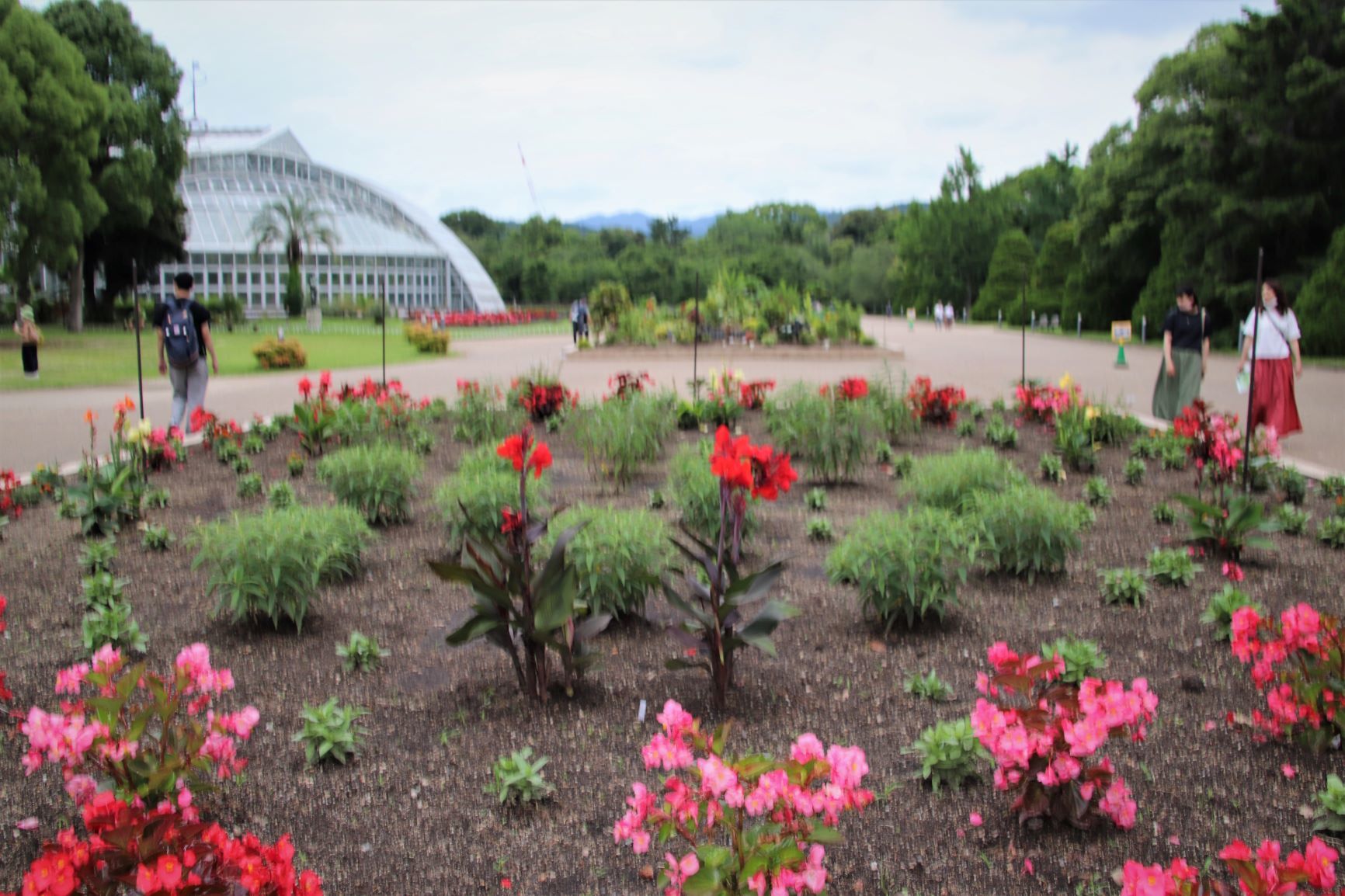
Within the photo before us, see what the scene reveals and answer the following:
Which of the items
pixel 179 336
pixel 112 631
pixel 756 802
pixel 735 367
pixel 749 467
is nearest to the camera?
pixel 756 802

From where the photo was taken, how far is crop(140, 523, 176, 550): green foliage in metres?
4.73

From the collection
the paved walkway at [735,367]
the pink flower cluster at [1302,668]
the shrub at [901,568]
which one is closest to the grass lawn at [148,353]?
the paved walkway at [735,367]

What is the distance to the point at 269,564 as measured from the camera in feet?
12.0

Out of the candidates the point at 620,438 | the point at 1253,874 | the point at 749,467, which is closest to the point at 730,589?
the point at 749,467

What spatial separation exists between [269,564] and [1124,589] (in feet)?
10.7

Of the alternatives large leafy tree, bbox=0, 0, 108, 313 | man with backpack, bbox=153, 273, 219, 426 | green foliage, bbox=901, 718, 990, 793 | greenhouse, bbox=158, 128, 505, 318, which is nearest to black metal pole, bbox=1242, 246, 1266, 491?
green foliage, bbox=901, 718, 990, 793

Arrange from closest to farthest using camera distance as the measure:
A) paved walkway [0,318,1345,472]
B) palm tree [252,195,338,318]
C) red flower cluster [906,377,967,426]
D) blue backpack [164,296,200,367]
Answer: blue backpack [164,296,200,367]
red flower cluster [906,377,967,426]
paved walkway [0,318,1345,472]
palm tree [252,195,338,318]

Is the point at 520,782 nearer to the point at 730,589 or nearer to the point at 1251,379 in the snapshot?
the point at 730,589

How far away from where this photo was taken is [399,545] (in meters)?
4.95

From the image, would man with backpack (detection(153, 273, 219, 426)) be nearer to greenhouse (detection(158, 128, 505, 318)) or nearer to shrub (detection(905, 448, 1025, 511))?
shrub (detection(905, 448, 1025, 511))

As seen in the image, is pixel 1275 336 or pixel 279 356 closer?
pixel 1275 336

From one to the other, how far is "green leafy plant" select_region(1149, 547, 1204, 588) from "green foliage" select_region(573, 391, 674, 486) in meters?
2.85

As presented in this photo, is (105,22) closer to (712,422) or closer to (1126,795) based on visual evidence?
(712,422)

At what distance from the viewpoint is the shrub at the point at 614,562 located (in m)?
3.64
